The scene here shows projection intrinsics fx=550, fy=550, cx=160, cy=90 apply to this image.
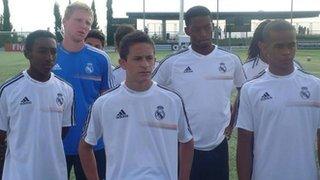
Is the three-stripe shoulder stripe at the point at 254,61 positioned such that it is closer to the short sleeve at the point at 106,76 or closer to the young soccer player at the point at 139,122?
the short sleeve at the point at 106,76

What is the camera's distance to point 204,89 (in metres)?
4.77

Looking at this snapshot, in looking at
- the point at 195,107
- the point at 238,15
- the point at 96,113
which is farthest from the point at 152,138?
the point at 238,15

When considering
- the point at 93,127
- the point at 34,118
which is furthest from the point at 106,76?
the point at 93,127

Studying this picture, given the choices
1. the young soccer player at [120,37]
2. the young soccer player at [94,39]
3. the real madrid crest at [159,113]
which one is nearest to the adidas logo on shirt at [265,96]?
the real madrid crest at [159,113]

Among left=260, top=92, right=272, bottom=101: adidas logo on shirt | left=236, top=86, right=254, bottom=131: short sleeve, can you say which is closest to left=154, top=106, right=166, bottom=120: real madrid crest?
left=236, top=86, right=254, bottom=131: short sleeve

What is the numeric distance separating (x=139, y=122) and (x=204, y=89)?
143cm

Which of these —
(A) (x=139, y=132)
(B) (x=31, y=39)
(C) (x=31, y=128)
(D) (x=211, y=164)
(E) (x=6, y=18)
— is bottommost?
(E) (x=6, y=18)

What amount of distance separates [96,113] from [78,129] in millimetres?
1286

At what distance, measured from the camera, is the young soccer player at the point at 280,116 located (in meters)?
3.47

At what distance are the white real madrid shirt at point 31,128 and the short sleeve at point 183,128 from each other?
1.02 m

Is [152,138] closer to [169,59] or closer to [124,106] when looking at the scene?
[124,106]

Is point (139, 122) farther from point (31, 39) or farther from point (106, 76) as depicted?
point (106, 76)

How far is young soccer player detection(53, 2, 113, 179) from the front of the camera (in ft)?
15.7

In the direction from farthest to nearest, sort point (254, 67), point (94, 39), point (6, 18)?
point (6, 18) → point (94, 39) → point (254, 67)
